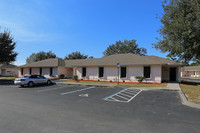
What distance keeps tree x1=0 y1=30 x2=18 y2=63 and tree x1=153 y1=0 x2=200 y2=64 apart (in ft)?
96.8

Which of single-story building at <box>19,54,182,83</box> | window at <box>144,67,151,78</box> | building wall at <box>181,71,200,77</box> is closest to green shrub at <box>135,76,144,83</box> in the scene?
single-story building at <box>19,54,182,83</box>

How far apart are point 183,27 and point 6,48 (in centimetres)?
3113

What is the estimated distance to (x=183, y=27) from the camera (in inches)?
342

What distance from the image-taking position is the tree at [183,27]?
337 inches

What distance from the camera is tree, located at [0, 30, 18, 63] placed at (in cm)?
2425

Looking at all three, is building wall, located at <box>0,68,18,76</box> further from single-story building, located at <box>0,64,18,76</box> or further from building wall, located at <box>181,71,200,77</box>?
building wall, located at <box>181,71,200,77</box>

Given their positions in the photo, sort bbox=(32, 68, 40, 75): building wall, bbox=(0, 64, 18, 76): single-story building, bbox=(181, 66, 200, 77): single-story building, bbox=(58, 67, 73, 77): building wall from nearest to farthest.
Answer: bbox=(58, 67, 73, 77): building wall < bbox=(32, 68, 40, 75): building wall < bbox=(0, 64, 18, 76): single-story building < bbox=(181, 66, 200, 77): single-story building

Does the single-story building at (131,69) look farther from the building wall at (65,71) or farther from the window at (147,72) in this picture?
the building wall at (65,71)

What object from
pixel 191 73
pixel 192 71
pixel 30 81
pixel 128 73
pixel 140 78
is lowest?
pixel 30 81

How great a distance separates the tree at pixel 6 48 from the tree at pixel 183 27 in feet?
96.8

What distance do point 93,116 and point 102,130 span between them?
1.31 meters

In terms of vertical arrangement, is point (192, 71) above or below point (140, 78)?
above

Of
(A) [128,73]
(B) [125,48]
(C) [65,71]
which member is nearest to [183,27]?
(A) [128,73]

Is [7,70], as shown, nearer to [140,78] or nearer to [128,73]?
[128,73]
